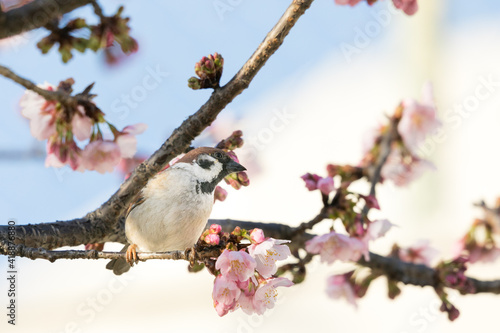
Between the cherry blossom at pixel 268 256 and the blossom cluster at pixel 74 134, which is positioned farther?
the blossom cluster at pixel 74 134

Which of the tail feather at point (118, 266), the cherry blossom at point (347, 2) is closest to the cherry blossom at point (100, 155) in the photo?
the tail feather at point (118, 266)

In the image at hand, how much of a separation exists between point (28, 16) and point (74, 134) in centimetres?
34

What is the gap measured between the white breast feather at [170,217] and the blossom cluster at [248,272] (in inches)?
12.2

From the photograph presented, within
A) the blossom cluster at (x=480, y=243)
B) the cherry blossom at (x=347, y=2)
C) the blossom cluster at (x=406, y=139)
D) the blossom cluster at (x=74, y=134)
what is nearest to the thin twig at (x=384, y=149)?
the blossom cluster at (x=406, y=139)

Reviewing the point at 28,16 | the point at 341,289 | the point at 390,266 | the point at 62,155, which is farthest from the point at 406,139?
the point at 28,16

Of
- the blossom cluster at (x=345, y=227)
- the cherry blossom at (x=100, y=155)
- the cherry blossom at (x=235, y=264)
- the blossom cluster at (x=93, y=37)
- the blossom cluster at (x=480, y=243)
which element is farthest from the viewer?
the blossom cluster at (x=480, y=243)

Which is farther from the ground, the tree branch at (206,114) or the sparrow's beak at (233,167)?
the tree branch at (206,114)

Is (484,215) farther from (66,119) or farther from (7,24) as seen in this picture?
(7,24)

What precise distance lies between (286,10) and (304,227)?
1.88ft

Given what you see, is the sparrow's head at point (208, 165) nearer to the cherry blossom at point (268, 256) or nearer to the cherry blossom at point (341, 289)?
the cherry blossom at point (268, 256)

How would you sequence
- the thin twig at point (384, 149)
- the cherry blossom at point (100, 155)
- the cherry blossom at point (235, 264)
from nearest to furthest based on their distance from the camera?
the cherry blossom at point (235, 264)
the cherry blossom at point (100, 155)
the thin twig at point (384, 149)

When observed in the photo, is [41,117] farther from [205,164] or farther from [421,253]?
[421,253]

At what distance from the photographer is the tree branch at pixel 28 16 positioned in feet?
Result: 2.69

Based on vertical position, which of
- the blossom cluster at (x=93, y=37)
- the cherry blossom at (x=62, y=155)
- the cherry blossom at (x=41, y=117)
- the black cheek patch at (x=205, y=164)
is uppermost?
the blossom cluster at (x=93, y=37)
